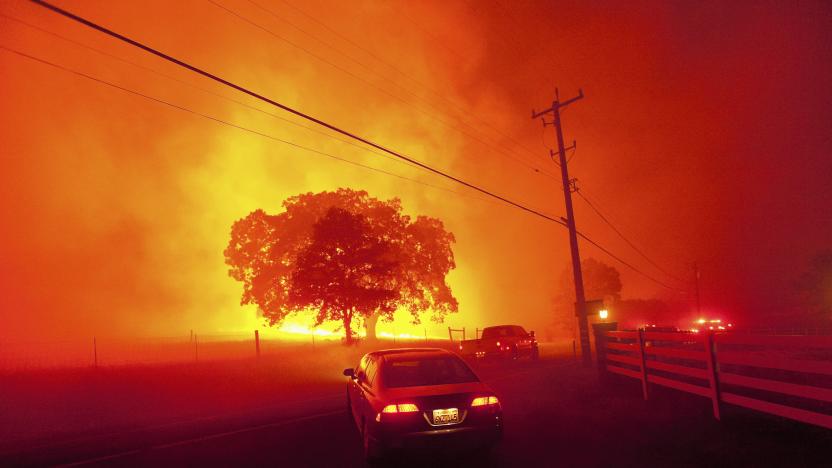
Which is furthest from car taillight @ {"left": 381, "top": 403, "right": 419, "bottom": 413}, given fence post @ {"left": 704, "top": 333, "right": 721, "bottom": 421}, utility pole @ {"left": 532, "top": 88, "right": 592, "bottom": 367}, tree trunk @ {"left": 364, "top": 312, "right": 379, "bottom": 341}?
tree trunk @ {"left": 364, "top": 312, "right": 379, "bottom": 341}

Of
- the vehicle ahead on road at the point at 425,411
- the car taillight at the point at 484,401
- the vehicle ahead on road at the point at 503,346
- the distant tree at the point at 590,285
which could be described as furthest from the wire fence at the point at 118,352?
the distant tree at the point at 590,285

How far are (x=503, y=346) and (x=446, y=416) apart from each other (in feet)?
57.4

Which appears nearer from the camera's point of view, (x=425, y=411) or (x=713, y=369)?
(x=425, y=411)

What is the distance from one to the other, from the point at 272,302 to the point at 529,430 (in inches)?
1157

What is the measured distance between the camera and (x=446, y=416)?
6.09 m

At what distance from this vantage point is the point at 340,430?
9.03m

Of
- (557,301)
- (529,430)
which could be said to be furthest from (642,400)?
(557,301)

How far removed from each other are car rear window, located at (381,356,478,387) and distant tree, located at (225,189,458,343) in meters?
19.0

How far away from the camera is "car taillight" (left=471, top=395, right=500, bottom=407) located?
6.28 metres

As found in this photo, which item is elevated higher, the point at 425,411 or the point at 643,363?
the point at 425,411

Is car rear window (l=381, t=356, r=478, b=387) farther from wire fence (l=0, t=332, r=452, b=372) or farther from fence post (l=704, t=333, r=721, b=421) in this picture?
wire fence (l=0, t=332, r=452, b=372)

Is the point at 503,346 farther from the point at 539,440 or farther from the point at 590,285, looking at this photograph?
the point at 590,285

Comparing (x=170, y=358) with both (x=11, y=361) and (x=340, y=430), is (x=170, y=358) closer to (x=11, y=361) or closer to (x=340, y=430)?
(x=11, y=361)

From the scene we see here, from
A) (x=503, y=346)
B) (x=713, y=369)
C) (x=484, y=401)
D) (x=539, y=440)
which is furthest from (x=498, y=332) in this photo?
(x=484, y=401)
